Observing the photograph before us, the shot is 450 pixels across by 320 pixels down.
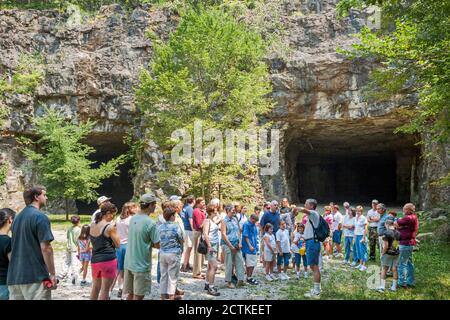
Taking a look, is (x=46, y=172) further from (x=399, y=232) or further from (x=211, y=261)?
(x=399, y=232)

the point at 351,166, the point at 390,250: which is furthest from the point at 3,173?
the point at 351,166

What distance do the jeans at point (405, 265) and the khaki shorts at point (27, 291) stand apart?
6.27 metres

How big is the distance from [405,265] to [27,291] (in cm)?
668

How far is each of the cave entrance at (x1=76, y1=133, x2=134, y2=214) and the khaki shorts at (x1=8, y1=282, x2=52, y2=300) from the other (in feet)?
63.9

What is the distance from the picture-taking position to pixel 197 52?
15047 millimetres

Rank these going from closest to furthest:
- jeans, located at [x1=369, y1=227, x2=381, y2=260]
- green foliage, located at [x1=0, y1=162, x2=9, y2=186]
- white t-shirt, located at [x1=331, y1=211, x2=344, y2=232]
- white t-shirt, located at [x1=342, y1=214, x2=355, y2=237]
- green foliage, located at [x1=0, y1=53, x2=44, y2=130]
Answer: white t-shirt, located at [x1=342, y1=214, x2=355, y2=237], jeans, located at [x1=369, y1=227, x2=381, y2=260], white t-shirt, located at [x1=331, y1=211, x2=344, y2=232], green foliage, located at [x1=0, y1=162, x2=9, y2=186], green foliage, located at [x1=0, y1=53, x2=44, y2=130]

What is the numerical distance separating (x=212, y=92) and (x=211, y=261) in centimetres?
954

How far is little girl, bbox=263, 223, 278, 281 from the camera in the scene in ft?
27.7

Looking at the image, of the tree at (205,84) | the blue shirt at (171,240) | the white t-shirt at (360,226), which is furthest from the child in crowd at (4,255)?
the tree at (205,84)

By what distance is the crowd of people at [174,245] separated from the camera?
437 cm

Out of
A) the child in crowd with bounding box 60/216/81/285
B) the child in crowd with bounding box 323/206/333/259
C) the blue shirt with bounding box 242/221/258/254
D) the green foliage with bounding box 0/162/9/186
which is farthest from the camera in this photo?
the green foliage with bounding box 0/162/9/186

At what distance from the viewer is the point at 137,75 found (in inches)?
852

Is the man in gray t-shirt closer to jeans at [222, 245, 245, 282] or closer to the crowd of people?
the crowd of people

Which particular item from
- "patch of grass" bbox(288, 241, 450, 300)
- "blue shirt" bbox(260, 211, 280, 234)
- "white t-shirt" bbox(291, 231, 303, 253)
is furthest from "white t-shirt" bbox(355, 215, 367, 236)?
"blue shirt" bbox(260, 211, 280, 234)
